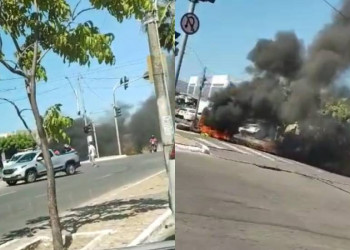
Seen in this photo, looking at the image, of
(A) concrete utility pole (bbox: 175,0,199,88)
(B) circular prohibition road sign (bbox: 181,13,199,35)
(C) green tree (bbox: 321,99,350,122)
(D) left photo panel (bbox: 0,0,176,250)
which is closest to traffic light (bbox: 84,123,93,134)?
(D) left photo panel (bbox: 0,0,176,250)

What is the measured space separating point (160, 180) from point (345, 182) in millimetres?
1536

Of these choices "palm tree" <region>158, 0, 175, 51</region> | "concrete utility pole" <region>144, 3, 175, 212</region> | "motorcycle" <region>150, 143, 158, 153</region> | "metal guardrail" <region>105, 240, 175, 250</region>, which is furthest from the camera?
"motorcycle" <region>150, 143, 158, 153</region>

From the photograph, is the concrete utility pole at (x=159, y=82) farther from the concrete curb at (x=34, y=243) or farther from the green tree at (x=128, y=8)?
the concrete curb at (x=34, y=243)

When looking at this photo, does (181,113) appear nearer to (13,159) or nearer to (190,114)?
(190,114)

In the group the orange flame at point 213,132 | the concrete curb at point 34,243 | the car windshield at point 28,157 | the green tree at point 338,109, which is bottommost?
the concrete curb at point 34,243

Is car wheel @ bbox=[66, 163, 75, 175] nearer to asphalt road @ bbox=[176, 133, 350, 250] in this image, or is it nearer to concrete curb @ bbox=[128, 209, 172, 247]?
concrete curb @ bbox=[128, 209, 172, 247]

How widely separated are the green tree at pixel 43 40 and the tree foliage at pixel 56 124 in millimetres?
47

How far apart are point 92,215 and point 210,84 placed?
1726 mm

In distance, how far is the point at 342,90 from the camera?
136 cm

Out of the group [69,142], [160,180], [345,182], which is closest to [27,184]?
[69,142]

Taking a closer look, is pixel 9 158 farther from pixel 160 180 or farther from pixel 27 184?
pixel 160 180

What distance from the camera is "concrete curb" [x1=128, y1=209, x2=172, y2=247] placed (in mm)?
2795

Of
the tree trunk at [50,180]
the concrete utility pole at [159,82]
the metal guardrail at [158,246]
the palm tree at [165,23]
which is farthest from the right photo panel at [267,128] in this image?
the tree trunk at [50,180]

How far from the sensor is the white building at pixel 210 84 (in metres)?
1.49
